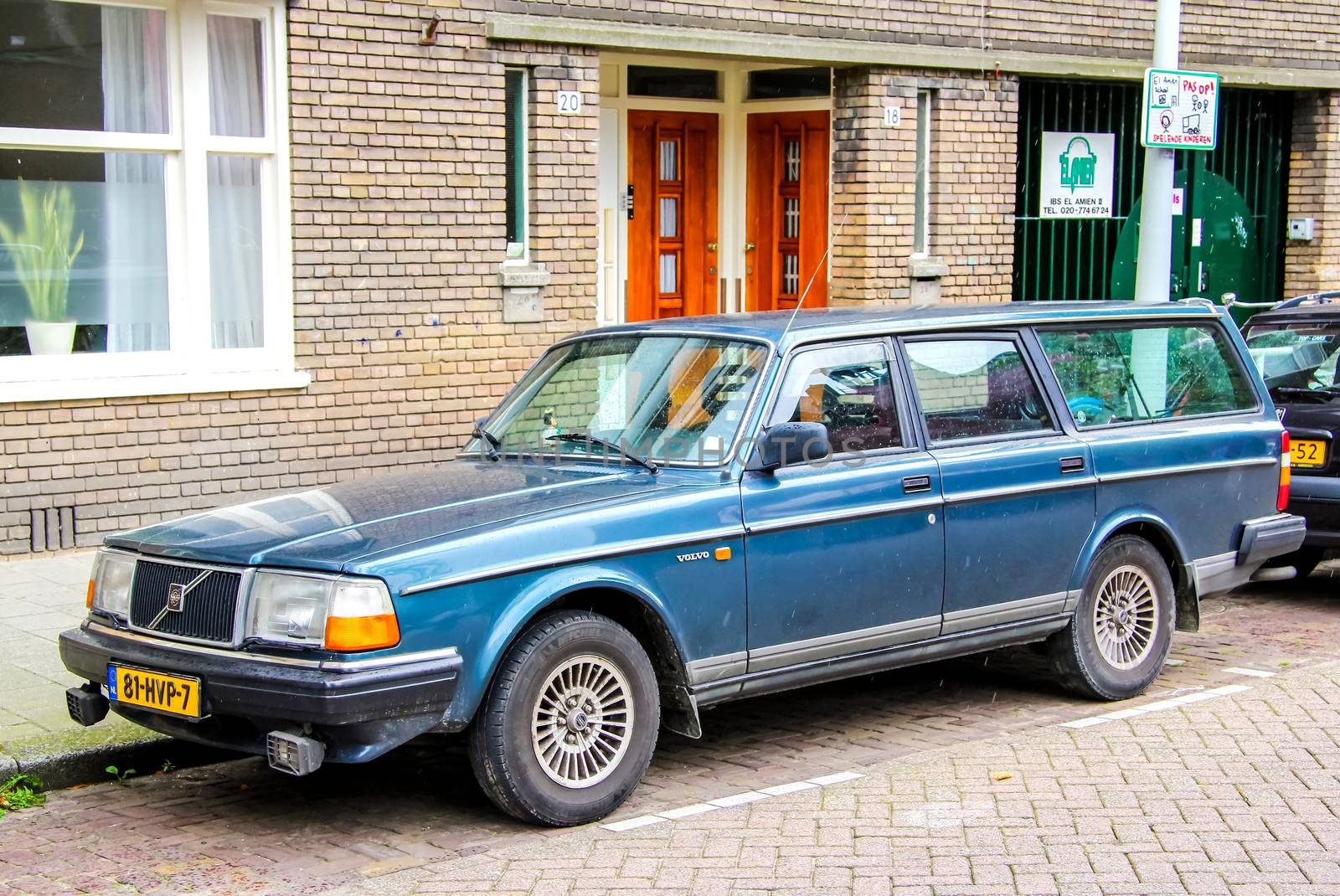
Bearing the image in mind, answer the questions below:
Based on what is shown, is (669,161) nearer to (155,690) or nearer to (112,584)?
(112,584)

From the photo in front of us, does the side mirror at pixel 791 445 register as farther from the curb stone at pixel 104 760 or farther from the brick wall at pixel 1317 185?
the brick wall at pixel 1317 185

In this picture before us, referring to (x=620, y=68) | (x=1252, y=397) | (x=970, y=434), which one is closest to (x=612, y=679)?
(x=970, y=434)

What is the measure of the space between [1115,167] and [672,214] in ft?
14.7

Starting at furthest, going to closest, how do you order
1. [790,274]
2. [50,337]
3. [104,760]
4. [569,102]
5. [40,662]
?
1. [790,274]
2. [569,102]
3. [50,337]
4. [40,662]
5. [104,760]

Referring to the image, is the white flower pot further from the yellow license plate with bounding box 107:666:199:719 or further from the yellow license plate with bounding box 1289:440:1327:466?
the yellow license plate with bounding box 1289:440:1327:466

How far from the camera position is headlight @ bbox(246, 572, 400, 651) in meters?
5.17

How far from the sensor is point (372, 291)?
1112 centimetres

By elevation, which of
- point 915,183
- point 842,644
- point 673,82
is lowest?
point 842,644

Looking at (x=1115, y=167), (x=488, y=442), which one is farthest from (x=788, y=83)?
(x=488, y=442)

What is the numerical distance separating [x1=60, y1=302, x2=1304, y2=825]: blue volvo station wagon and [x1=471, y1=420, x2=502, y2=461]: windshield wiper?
2 centimetres

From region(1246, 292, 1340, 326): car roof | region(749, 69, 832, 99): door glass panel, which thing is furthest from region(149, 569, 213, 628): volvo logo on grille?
region(749, 69, 832, 99): door glass panel

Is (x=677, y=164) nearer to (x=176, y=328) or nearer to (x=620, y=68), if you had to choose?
(x=620, y=68)

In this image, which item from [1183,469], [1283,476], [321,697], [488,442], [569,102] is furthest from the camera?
[569,102]

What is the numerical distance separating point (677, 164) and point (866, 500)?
8.59 metres
